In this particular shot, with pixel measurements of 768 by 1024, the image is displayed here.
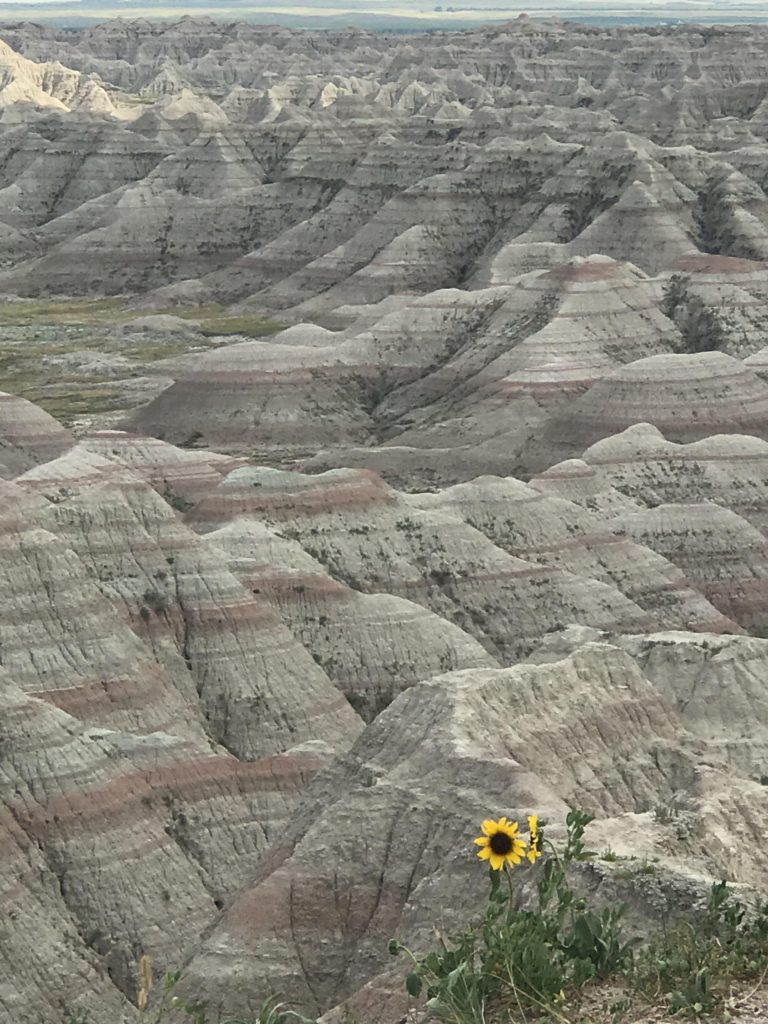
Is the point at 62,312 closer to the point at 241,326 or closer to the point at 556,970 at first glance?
the point at 241,326

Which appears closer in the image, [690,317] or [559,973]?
[559,973]

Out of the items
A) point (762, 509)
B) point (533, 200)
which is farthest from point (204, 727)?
point (533, 200)

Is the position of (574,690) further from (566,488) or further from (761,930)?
(566,488)

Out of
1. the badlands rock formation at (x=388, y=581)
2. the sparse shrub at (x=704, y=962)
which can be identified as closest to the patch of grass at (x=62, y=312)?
the badlands rock formation at (x=388, y=581)

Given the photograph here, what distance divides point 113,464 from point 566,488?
61.6ft

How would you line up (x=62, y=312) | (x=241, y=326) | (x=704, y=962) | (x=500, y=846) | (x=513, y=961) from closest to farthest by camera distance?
1. (x=513, y=961)
2. (x=500, y=846)
3. (x=704, y=962)
4. (x=241, y=326)
5. (x=62, y=312)

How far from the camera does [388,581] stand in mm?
67625

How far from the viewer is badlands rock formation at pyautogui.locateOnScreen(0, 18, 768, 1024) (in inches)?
1192

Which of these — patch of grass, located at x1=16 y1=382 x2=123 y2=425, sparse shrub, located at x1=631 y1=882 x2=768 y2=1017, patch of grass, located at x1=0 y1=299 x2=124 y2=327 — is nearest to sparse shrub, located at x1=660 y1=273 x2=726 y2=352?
patch of grass, located at x1=16 y1=382 x2=123 y2=425

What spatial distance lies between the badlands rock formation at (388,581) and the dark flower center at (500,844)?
523cm

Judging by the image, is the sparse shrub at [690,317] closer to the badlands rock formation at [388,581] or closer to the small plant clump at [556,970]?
the badlands rock formation at [388,581]

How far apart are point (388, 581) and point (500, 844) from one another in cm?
4967

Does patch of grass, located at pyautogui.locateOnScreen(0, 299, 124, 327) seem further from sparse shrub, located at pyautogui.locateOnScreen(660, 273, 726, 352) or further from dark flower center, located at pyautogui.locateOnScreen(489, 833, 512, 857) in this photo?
dark flower center, located at pyautogui.locateOnScreen(489, 833, 512, 857)

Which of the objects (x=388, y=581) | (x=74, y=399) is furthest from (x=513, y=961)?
(x=74, y=399)
